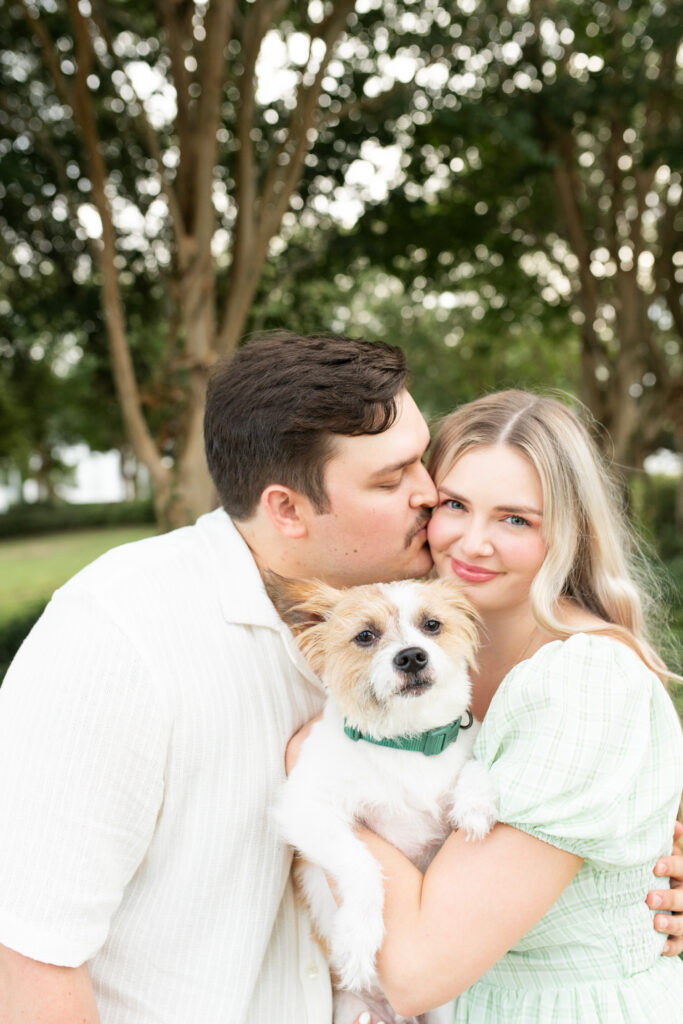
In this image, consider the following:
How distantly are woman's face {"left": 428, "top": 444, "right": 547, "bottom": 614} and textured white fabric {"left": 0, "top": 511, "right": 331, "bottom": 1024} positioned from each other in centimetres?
59

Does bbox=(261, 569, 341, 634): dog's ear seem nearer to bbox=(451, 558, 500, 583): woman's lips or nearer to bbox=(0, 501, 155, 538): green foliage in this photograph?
bbox=(451, 558, 500, 583): woman's lips

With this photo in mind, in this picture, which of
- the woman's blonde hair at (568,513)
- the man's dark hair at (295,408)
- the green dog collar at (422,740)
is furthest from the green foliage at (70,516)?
the green dog collar at (422,740)

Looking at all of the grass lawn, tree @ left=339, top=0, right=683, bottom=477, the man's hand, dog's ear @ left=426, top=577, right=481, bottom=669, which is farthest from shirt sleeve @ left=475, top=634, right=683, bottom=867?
the grass lawn

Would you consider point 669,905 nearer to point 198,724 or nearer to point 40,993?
point 198,724

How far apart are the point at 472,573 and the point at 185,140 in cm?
601

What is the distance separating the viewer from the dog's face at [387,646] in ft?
7.44

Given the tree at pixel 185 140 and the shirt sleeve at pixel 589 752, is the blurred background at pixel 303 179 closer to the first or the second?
the tree at pixel 185 140

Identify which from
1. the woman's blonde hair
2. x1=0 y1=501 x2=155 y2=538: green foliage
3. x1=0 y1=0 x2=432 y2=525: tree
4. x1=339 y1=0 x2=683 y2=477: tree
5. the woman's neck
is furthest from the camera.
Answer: x1=0 y1=501 x2=155 y2=538: green foliage

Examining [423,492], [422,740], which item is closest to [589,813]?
[422,740]

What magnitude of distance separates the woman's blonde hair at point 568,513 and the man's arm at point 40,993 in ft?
4.87

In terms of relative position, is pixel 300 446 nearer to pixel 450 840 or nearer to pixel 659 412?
pixel 450 840

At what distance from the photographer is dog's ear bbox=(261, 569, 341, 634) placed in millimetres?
2371

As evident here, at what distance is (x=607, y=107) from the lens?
9547 mm

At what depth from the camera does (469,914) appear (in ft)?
6.14
